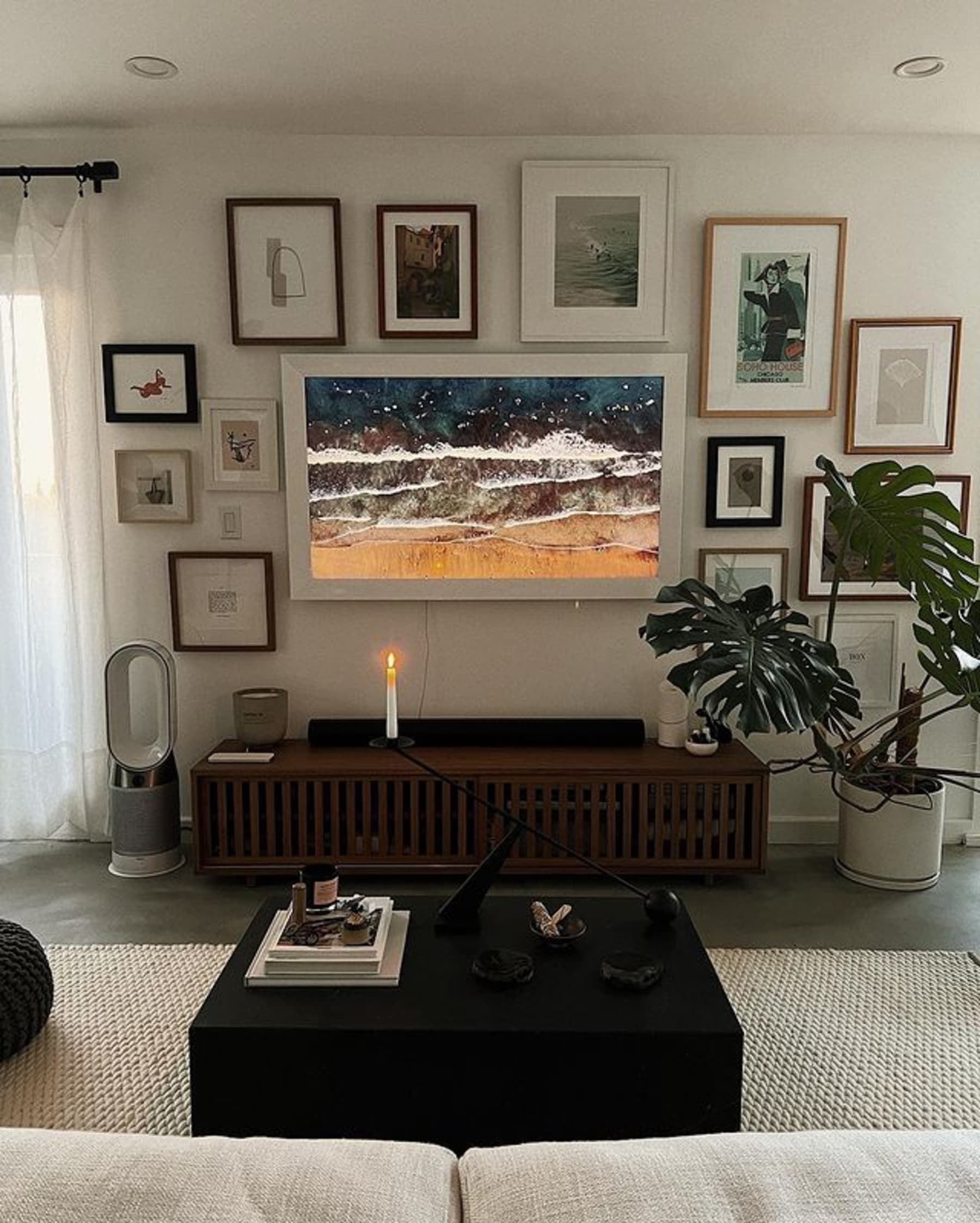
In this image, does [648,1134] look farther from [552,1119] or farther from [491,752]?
[491,752]

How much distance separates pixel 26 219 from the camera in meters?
3.57

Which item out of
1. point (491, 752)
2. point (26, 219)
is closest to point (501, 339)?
point (491, 752)

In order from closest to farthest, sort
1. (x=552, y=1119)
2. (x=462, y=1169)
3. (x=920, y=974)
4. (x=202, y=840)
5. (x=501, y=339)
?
1. (x=462, y=1169)
2. (x=552, y=1119)
3. (x=920, y=974)
4. (x=202, y=840)
5. (x=501, y=339)

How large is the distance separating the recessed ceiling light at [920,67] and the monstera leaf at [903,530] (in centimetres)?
112

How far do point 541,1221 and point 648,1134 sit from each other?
0.95 meters

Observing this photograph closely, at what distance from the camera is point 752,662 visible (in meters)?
2.79

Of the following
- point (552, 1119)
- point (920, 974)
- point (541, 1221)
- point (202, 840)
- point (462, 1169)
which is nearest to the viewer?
point (541, 1221)

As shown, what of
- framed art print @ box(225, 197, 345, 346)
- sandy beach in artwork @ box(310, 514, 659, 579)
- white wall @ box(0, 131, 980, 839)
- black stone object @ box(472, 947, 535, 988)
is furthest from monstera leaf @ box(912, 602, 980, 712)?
framed art print @ box(225, 197, 345, 346)

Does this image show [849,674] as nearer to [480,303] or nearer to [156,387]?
[480,303]

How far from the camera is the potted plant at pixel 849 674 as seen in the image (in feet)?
9.16

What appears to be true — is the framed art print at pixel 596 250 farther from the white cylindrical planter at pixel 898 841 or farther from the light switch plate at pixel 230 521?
the white cylindrical planter at pixel 898 841

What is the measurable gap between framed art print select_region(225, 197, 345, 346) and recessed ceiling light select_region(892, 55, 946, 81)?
182cm

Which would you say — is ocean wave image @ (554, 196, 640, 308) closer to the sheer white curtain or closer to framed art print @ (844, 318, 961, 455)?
framed art print @ (844, 318, 961, 455)

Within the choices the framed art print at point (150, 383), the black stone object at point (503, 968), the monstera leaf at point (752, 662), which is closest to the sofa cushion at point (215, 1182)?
the black stone object at point (503, 968)
